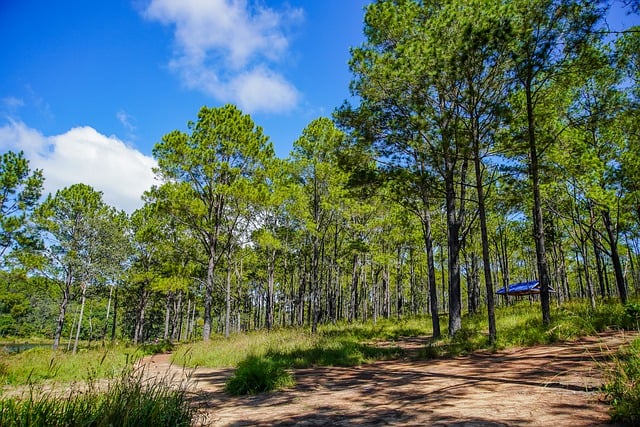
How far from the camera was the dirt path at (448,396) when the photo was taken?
3855 mm

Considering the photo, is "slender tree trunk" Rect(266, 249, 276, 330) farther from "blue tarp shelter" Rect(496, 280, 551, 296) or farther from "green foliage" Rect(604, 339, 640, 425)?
"green foliage" Rect(604, 339, 640, 425)

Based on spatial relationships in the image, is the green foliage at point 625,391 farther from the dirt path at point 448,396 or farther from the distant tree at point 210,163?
the distant tree at point 210,163

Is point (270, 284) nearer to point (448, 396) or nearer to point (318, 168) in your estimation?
point (318, 168)

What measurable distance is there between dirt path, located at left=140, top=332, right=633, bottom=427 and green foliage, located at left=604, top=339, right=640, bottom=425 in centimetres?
16

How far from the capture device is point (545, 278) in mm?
10781

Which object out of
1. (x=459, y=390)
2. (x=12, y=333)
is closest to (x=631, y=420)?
(x=459, y=390)

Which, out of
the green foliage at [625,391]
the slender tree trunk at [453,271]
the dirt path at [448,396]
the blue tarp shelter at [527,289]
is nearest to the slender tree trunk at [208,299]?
the dirt path at [448,396]

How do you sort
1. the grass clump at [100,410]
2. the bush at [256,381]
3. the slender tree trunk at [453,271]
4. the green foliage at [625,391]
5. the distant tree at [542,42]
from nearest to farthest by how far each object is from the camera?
the grass clump at [100,410], the green foliage at [625,391], the bush at [256,381], the distant tree at [542,42], the slender tree trunk at [453,271]

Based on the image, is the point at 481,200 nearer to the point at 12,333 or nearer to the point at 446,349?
the point at 446,349

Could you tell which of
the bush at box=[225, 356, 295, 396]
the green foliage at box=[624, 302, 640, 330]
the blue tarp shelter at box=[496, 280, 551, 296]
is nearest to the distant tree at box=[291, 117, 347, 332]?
the bush at box=[225, 356, 295, 396]

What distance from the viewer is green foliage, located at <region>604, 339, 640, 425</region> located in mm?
3152

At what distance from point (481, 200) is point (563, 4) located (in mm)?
6456

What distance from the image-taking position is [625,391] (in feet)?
11.3

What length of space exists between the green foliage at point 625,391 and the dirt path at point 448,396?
16 cm
